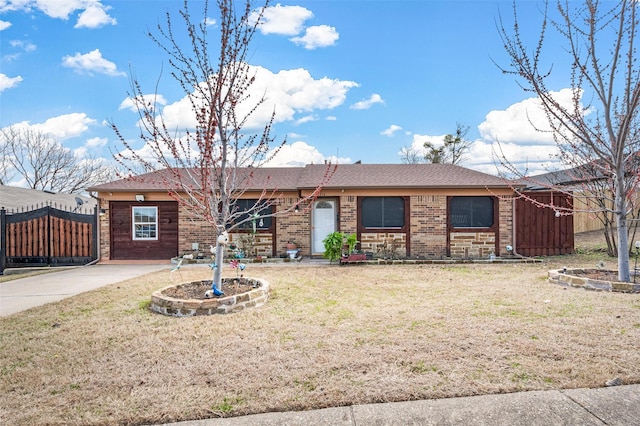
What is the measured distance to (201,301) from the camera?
5941 millimetres

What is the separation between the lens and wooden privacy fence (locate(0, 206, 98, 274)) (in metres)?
12.9

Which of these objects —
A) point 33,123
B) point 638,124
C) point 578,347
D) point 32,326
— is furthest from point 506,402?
point 33,123

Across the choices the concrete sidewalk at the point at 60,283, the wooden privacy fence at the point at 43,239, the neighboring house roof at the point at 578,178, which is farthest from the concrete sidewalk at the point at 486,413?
the wooden privacy fence at the point at 43,239

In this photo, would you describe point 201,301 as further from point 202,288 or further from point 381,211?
point 381,211

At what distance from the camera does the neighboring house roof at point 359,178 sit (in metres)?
12.9

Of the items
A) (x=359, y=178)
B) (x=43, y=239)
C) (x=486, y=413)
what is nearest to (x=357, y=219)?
(x=359, y=178)

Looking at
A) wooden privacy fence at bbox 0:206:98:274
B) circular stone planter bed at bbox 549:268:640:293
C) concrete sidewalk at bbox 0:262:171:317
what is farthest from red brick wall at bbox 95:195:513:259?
circular stone planter bed at bbox 549:268:640:293

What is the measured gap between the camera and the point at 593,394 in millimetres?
3225

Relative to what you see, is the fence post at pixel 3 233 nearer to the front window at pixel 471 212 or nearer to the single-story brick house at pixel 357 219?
the single-story brick house at pixel 357 219

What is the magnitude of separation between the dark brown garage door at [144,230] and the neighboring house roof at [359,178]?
76 centimetres

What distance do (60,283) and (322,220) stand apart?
25.6 ft

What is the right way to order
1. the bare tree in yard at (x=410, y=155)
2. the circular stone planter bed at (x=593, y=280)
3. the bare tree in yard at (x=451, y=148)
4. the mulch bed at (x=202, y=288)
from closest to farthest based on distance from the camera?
1. the mulch bed at (x=202, y=288)
2. the circular stone planter bed at (x=593, y=280)
3. the bare tree in yard at (x=451, y=148)
4. the bare tree in yard at (x=410, y=155)

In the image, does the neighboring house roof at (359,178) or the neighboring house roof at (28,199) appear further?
the neighboring house roof at (28,199)

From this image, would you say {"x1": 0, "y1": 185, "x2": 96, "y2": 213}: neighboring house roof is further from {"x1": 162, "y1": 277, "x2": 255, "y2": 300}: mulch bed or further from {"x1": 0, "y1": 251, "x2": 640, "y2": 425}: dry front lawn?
{"x1": 0, "y1": 251, "x2": 640, "y2": 425}: dry front lawn
